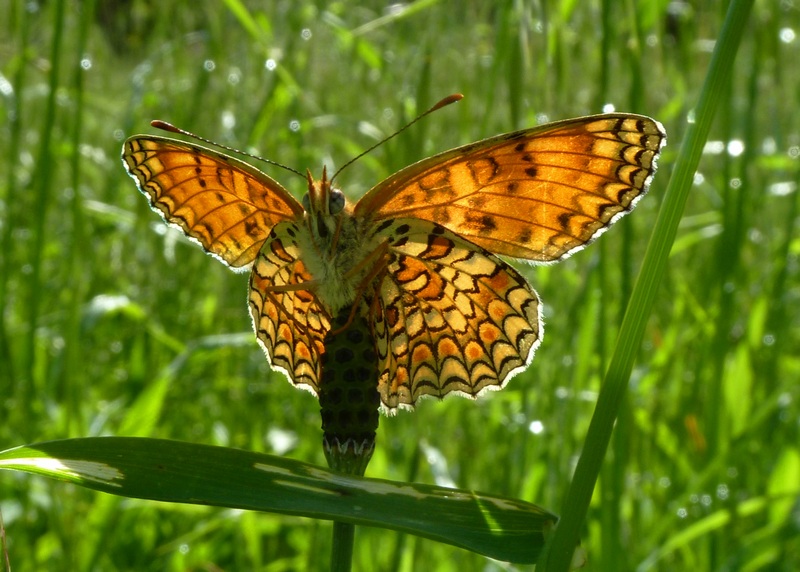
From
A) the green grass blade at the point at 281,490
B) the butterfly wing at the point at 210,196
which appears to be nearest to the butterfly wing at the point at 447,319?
the butterfly wing at the point at 210,196

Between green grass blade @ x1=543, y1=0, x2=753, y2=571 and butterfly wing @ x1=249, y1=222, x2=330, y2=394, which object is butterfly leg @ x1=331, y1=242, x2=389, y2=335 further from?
green grass blade @ x1=543, y1=0, x2=753, y2=571

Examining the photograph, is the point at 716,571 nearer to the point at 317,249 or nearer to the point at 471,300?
the point at 471,300

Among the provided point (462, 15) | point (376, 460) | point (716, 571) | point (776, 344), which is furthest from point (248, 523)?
point (462, 15)

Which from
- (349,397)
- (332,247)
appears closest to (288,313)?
(332,247)

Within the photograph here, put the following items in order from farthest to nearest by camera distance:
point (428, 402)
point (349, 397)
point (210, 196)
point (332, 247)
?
point (428, 402)
point (210, 196)
point (332, 247)
point (349, 397)

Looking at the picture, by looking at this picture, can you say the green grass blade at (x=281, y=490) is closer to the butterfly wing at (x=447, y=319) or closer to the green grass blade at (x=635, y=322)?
the green grass blade at (x=635, y=322)

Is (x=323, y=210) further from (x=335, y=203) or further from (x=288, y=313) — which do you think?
(x=288, y=313)
